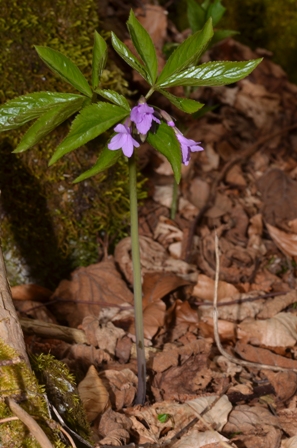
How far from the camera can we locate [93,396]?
6.62 ft

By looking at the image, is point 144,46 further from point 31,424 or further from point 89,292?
point 89,292

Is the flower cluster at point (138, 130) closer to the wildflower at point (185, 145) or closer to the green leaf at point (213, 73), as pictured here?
the wildflower at point (185, 145)

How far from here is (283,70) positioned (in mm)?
4824

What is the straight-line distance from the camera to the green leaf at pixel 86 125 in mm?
1665

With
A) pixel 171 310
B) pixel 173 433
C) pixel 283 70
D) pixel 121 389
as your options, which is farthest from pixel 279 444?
pixel 283 70

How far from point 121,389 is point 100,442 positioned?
333 mm

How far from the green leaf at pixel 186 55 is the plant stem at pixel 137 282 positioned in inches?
11.0

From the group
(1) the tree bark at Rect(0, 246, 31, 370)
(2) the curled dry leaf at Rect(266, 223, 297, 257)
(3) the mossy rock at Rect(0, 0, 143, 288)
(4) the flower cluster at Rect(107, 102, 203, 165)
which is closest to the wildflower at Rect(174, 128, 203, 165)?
(4) the flower cluster at Rect(107, 102, 203, 165)

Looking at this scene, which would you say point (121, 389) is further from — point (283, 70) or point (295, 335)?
point (283, 70)

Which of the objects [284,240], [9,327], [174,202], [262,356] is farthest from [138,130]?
[284,240]

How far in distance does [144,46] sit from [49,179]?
3.71 feet

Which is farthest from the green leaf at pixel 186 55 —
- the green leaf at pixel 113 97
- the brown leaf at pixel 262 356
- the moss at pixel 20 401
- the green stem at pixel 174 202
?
the green stem at pixel 174 202

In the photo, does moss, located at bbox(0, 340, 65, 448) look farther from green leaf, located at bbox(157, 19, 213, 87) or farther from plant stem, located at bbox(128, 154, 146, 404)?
green leaf, located at bbox(157, 19, 213, 87)

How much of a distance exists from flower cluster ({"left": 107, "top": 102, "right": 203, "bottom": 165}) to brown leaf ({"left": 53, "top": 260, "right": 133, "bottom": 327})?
44.8 inches
